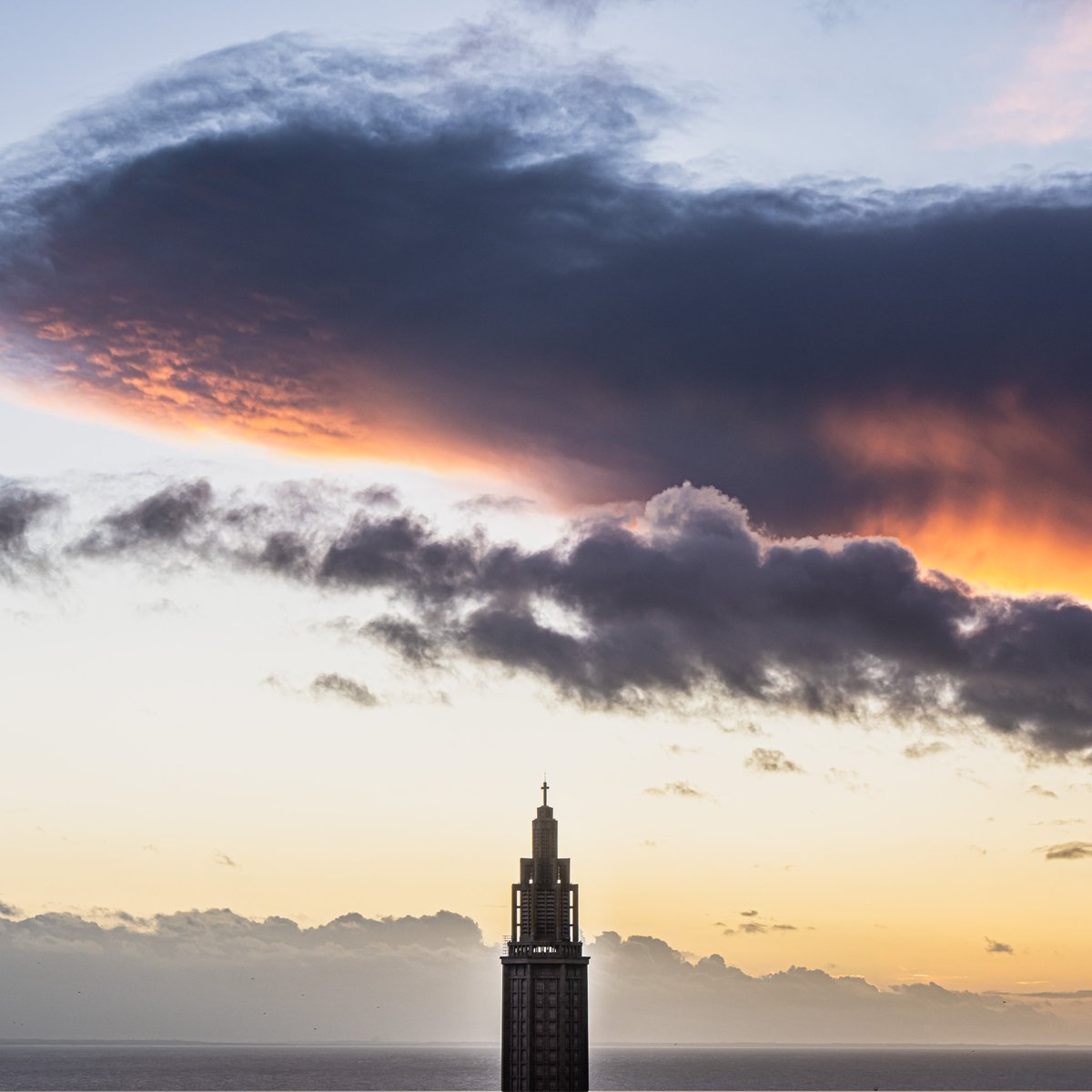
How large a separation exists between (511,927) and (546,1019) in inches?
384

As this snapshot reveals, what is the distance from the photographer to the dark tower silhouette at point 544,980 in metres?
149

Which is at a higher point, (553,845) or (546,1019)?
(553,845)

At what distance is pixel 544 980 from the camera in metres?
149

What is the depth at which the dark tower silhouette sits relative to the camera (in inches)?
5856

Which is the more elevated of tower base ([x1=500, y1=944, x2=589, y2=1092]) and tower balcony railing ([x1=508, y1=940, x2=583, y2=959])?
tower balcony railing ([x1=508, y1=940, x2=583, y2=959])

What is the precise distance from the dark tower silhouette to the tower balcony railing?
0.31 ft

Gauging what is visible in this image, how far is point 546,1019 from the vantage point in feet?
489

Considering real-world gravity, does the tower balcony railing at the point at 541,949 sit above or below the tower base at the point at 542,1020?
above

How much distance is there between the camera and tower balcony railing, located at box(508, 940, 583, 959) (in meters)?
150

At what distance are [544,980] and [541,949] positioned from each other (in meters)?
3.06

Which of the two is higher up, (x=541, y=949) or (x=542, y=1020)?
(x=541, y=949)

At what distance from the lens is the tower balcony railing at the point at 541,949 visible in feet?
491

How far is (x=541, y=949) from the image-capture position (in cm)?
14988

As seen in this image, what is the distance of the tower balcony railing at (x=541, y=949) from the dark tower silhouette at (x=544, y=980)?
0.31 feet
